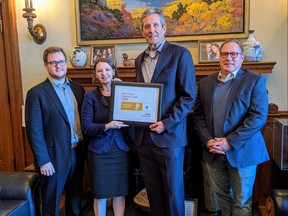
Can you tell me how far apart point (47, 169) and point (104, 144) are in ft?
1.33

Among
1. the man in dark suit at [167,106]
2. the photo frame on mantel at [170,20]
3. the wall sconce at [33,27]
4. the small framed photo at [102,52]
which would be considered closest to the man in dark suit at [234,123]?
the man in dark suit at [167,106]

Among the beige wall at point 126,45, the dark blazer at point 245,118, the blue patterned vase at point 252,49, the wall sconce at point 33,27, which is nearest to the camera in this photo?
the dark blazer at point 245,118

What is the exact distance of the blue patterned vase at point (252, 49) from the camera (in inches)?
91.9

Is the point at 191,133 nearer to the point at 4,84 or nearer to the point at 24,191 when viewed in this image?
the point at 24,191

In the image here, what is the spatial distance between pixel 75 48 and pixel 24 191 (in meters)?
1.35

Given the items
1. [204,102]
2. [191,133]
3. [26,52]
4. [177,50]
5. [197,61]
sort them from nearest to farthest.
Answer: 1. [177,50]
2. [204,102]
3. [191,133]
4. [197,61]
5. [26,52]

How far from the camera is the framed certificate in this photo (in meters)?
1.69

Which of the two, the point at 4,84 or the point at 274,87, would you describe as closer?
the point at 274,87

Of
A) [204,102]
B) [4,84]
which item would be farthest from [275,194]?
[4,84]

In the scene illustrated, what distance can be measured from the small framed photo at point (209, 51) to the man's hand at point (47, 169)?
1496mm

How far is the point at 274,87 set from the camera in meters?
2.53

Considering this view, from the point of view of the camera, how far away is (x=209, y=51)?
2508mm

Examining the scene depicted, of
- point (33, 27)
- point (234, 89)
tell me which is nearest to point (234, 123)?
point (234, 89)

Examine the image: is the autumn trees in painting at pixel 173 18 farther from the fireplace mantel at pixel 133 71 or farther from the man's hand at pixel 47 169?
the man's hand at pixel 47 169
